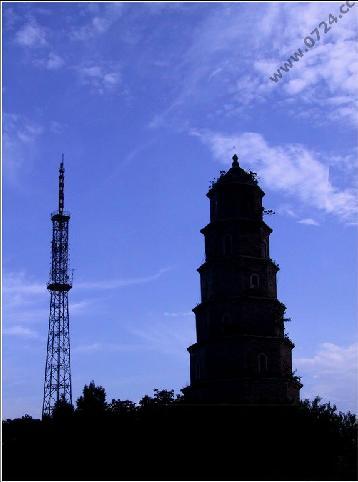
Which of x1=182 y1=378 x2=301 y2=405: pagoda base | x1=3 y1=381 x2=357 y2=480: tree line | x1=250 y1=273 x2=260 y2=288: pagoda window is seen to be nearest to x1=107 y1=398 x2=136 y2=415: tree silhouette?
x1=3 y1=381 x2=357 y2=480: tree line

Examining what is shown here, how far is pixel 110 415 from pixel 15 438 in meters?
4.96

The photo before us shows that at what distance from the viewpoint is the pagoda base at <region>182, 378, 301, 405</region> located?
35781mm

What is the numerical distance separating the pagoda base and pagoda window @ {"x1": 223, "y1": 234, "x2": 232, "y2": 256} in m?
8.82

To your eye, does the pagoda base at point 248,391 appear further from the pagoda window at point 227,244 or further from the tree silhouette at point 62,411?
the pagoda window at point 227,244

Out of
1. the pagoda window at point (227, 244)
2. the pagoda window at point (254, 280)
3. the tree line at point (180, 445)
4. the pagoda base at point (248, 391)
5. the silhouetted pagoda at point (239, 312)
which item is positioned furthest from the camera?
the pagoda window at point (227, 244)

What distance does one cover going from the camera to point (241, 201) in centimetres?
4103

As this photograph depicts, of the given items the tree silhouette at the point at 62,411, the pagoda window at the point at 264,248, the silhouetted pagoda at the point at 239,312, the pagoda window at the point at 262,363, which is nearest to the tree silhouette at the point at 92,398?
the tree silhouette at the point at 62,411

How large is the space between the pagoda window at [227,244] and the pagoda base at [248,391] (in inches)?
347

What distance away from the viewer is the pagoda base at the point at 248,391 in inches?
1409

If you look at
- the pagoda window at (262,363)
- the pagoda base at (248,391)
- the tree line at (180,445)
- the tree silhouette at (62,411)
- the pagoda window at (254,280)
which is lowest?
the tree line at (180,445)

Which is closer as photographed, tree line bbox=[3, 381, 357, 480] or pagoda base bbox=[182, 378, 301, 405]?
tree line bbox=[3, 381, 357, 480]

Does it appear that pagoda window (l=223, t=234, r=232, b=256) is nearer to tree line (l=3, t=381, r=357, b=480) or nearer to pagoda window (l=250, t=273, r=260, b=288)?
pagoda window (l=250, t=273, r=260, b=288)

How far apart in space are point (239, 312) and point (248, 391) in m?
5.06

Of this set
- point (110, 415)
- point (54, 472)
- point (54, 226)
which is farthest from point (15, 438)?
point (54, 226)
